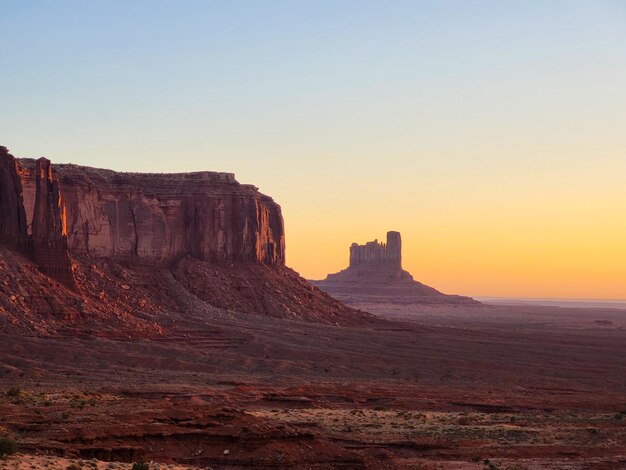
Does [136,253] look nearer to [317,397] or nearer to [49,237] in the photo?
[49,237]

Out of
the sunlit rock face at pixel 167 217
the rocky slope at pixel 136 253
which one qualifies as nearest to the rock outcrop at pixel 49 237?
the rocky slope at pixel 136 253

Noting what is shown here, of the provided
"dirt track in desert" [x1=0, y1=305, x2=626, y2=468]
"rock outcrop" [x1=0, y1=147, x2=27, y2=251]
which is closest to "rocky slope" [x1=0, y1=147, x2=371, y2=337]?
"rock outcrop" [x1=0, y1=147, x2=27, y2=251]

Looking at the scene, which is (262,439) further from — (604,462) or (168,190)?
(168,190)

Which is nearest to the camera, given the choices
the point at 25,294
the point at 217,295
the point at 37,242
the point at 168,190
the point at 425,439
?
the point at 425,439

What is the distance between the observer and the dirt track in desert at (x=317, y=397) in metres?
27.6

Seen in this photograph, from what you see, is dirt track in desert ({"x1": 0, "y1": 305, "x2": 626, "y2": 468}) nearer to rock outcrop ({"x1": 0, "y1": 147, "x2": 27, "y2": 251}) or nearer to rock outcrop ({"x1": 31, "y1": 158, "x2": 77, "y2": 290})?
rock outcrop ({"x1": 31, "y1": 158, "x2": 77, "y2": 290})

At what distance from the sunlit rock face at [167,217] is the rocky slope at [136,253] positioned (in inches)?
4.3

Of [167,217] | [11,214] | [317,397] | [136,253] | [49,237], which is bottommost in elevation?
[317,397]

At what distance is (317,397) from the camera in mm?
47312

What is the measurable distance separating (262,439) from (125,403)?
33.4 ft

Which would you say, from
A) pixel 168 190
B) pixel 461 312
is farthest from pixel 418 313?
pixel 168 190

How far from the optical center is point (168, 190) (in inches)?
3853

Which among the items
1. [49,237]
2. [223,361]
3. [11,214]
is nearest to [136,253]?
[49,237]

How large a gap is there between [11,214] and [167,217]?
23.0m
